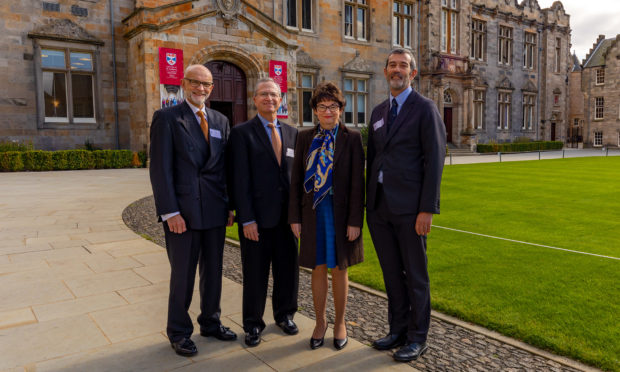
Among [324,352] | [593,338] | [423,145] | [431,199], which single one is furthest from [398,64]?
[593,338]

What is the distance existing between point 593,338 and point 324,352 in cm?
215

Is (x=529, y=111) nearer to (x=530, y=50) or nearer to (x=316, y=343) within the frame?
(x=530, y=50)

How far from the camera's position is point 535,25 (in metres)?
38.6

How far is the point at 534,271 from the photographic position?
17.8 feet

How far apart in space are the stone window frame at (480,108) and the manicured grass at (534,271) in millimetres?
25036

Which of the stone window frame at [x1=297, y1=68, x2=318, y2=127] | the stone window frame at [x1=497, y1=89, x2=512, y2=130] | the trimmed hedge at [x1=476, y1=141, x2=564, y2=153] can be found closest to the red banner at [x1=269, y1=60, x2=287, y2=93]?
the stone window frame at [x1=297, y1=68, x2=318, y2=127]

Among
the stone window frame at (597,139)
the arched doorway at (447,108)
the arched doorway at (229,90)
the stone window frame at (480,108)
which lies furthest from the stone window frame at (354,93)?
the stone window frame at (597,139)

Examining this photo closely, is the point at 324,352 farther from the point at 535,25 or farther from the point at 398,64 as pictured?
the point at 535,25

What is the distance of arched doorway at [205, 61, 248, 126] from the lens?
1969cm

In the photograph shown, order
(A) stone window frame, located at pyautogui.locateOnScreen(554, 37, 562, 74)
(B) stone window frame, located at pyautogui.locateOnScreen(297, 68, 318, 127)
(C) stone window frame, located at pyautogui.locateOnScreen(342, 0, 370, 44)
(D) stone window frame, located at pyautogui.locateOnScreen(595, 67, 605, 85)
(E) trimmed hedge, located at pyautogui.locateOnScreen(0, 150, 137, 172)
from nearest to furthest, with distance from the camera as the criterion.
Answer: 1. (E) trimmed hedge, located at pyautogui.locateOnScreen(0, 150, 137, 172)
2. (B) stone window frame, located at pyautogui.locateOnScreen(297, 68, 318, 127)
3. (C) stone window frame, located at pyautogui.locateOnScreen(342, 0, 370, 44)
4. (A) stone window frame, located at pyautogui.locateOnScreen(554, 37, 562, 74)
5. (D) stone window frame, located at pyautogui.locateOnScreen(595, 67, 605, 85)

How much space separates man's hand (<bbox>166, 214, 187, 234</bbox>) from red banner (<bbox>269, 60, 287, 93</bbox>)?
1737 centimetres

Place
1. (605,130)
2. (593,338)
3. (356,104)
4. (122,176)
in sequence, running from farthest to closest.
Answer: (605,130), (356,104), (122,176), (593,338)

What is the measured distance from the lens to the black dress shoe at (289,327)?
3.88m

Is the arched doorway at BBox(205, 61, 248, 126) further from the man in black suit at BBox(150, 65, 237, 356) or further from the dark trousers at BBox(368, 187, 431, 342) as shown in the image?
the dark trousers at BBox(368, 187, 431, 342)
